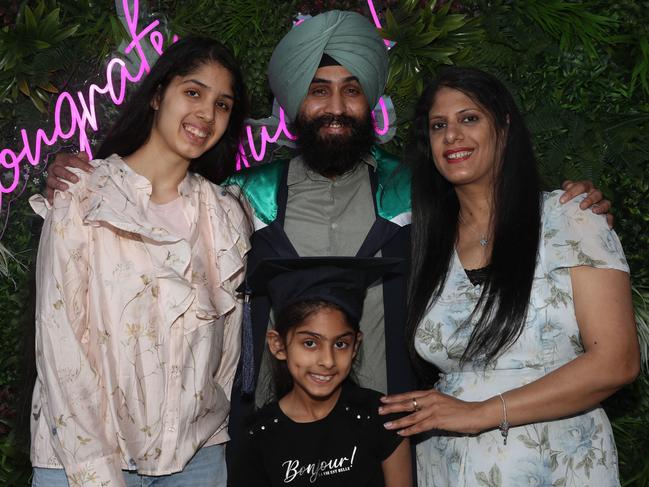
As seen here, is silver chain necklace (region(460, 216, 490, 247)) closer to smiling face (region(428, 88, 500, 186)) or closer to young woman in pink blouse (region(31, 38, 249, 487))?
smiling face (region(428, 88, 500, 186))

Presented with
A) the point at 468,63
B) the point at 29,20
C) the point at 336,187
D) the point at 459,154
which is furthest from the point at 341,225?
the point at 29,20

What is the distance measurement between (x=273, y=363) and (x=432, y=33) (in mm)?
2073

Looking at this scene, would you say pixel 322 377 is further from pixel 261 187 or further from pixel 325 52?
pixel 325 52

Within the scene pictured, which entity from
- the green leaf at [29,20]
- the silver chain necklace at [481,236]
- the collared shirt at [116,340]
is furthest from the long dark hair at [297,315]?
the green leaf at [29,20]

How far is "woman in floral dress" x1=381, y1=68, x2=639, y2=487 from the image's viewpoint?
2.39 m

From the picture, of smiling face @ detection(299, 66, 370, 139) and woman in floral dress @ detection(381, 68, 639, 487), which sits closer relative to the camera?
woman in floral dress @ detection(381, 68, 639, 487)

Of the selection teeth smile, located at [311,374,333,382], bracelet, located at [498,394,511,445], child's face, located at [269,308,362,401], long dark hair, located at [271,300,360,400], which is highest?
long dark hair, located at [271,300,360,400]

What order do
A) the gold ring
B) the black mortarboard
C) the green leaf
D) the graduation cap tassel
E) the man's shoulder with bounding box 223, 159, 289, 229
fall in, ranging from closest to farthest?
the gold ring
the black mortarboard
the graduation cap tassel
the man's shoulder with bounding box 223, 159, 289, 229
the green leaf

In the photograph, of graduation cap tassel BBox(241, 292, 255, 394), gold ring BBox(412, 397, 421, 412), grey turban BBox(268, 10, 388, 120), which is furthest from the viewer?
grey turban BBox(268, 10, 388, 120)

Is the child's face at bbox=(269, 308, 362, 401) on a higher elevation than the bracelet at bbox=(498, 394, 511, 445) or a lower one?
higher

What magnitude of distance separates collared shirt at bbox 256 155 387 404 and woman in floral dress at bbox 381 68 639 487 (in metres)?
0.32

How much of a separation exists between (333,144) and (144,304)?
41.8 inches

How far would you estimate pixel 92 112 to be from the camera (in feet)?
13.7

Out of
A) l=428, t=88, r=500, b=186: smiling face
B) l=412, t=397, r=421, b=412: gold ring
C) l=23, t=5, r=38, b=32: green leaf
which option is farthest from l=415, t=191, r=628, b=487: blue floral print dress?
l=23, t=5, r=38, b=32: green leaf
